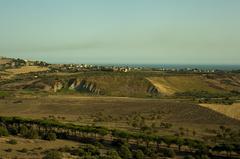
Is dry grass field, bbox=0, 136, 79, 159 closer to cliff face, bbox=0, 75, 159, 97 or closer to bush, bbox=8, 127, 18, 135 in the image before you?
bush, bbox=8, 127, 18, 135

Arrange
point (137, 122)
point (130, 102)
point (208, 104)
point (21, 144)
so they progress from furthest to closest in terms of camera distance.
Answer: point (130, 102)
point (208, 104)
point (137, 122)
point (21, 144)

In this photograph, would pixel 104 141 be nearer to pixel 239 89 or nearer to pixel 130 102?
pixel 130 102

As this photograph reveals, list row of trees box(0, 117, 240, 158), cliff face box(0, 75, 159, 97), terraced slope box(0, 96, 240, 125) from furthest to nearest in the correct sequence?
cliff face box(0, 75, 159, 97) → terraced slope box(0, 96, 240, 125) → row of trees box(0, 117, 240, 158)

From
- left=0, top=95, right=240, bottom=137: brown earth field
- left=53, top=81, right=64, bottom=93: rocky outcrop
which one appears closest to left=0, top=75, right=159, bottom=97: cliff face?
left=53, top=81, right=64, bottom=93: rocky outcrop

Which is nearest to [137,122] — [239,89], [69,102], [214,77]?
[69,102]

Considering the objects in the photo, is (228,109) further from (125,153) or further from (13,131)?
(125,153)

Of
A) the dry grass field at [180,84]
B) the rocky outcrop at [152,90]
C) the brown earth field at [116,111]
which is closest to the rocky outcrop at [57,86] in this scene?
the dry grass field at [180,84]

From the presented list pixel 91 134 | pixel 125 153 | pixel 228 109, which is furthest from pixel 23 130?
pixel 228 109

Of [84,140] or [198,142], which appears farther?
[84,140]

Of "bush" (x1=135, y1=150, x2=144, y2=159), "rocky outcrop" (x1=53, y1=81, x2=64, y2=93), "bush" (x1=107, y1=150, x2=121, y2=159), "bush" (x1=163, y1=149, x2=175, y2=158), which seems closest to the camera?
"bush" (x1=107, y1=150, x2=121, y2=159)
